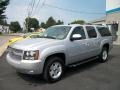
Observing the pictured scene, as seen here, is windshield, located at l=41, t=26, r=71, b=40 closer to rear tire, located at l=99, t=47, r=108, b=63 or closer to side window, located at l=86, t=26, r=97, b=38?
side window, located at l=86, t=26, r=97, b=38

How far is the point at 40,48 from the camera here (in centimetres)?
672

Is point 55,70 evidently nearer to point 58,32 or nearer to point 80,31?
point 58,32

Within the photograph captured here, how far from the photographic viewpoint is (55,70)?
7238mm

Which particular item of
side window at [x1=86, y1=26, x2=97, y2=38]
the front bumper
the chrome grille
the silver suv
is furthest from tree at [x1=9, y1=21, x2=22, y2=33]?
the front bumper

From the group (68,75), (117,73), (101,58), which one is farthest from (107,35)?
(68,75)

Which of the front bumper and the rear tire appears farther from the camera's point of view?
the rear tire

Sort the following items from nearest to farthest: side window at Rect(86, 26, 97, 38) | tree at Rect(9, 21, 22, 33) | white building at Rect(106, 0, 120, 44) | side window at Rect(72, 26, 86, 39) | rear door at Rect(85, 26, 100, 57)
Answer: side window at Rect(72, 26, 86, 39), rear door at Rect(85, 26, 100, 57), side window at Rect(86, 26, 97, 38), white building at Rect(106, 0, 120, 44), tree at Rect(9, 21, 22, 33)

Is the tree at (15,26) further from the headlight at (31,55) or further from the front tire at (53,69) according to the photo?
the headlight at (31,55)

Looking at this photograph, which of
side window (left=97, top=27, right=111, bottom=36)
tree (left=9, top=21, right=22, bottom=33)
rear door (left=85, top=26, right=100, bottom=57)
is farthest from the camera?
tree (left=9, top=21, right=22, bottom=33)

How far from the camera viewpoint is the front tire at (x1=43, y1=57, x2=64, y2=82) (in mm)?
6902

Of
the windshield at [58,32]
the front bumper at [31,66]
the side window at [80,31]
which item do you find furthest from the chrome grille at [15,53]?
the side window at [80,31]

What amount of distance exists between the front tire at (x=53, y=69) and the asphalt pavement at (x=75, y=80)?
189mm

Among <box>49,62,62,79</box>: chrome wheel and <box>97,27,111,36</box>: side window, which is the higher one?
<box>97,27,111,36</box>: side window

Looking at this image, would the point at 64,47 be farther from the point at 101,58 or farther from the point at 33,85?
the point at 101,58
